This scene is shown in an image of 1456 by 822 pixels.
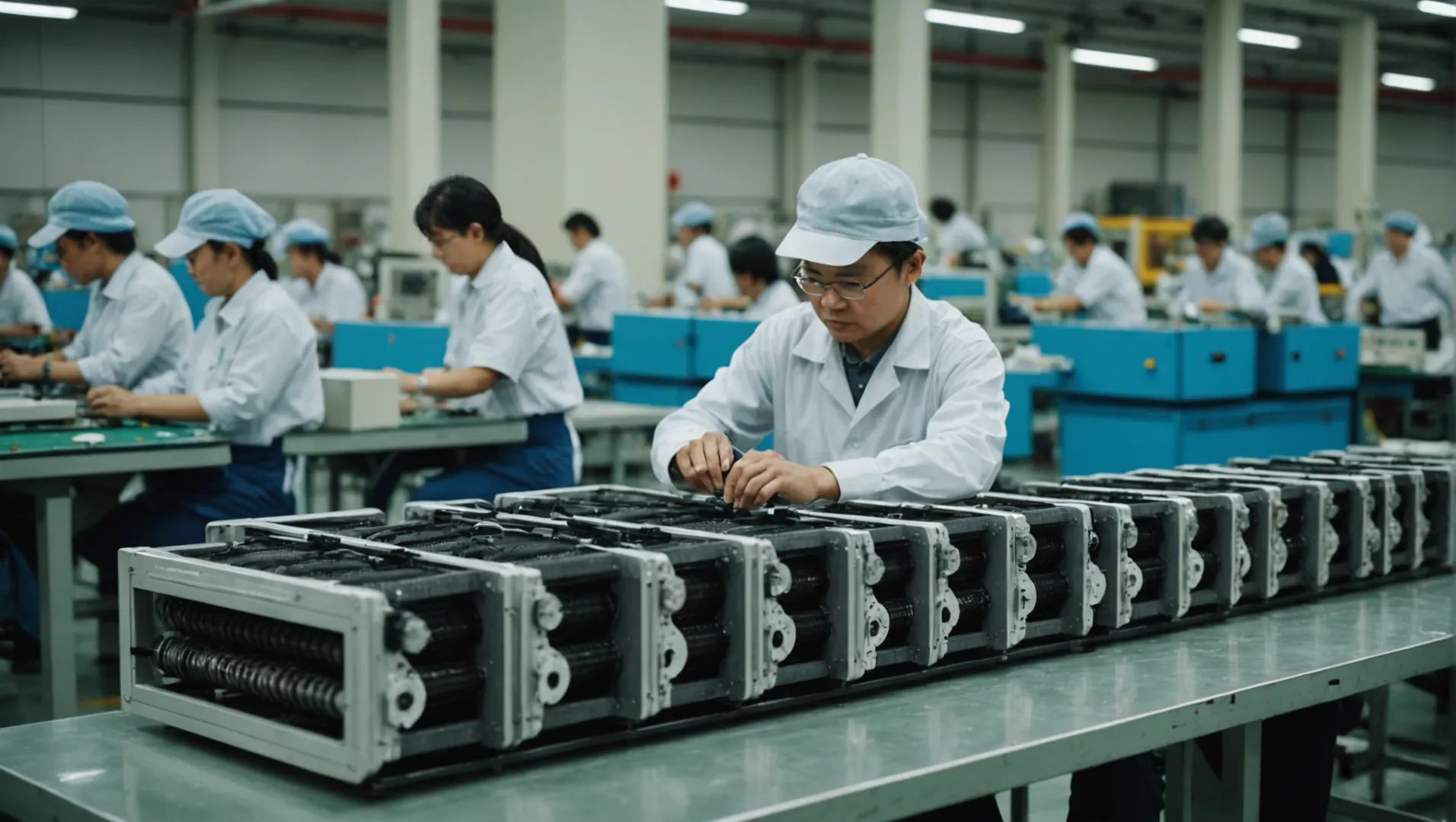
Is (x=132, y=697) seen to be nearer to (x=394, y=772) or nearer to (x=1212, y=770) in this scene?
(x=394, y=772)

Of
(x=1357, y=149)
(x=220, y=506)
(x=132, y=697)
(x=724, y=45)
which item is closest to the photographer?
(x=132, y=697)

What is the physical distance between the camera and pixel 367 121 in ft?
48.5

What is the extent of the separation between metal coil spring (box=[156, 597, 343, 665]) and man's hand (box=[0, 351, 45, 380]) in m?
2.97

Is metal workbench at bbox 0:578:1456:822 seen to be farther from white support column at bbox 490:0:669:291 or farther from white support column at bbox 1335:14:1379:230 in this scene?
white support column at bbox 1335:14:1379:230

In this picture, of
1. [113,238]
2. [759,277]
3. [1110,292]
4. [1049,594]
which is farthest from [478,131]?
[1049,594]

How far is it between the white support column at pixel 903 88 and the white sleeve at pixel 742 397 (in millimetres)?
7501

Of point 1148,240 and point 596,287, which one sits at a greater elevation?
point 1148,240

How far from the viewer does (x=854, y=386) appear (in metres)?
2.33

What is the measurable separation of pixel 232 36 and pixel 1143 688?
13614 mm

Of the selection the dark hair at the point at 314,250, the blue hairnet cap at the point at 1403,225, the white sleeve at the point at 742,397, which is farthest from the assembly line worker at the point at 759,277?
the blue hairnet cap at the point at 1403,225

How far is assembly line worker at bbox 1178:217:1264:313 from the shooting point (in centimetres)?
781

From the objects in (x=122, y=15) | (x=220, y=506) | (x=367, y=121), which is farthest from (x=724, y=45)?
(x=220, y=506)

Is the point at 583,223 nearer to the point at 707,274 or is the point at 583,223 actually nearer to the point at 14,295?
the point at 707,274

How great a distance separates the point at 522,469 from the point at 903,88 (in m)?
6.65
